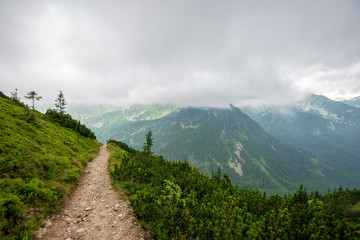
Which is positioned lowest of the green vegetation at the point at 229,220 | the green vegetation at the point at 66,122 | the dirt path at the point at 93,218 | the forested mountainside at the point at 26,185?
the dirt path at the point at 93,218

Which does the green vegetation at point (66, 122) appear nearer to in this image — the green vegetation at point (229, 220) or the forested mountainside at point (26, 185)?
the forested mountainside at point (26, 185)

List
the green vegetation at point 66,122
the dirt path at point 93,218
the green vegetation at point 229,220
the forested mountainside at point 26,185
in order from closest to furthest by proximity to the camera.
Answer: the green vegetation at point 229,220 < the forested mountainside at point 26,185 < the dirt path at point 93,218 < the green vegetation at point 66,122

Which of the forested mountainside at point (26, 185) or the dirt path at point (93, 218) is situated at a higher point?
the forested mountainside at point (26, 185)

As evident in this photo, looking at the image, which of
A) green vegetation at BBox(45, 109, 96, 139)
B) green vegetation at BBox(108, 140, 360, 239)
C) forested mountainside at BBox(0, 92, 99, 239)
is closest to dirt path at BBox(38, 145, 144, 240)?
forested mountainside at BBox(0, 92, 99, 239)

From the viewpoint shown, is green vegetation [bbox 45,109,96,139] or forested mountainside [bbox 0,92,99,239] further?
green vegetation [bbox 45,109,96,139]

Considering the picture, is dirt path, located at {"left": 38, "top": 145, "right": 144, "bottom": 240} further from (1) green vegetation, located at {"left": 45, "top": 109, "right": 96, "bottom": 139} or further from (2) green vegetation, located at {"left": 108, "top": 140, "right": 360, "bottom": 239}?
(1) green vegetation, located at {"left": 45, "top": 109, "right": 96, "bottom": 139}

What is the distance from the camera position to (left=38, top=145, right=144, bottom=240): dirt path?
7.84 metres

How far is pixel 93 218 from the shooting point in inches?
368

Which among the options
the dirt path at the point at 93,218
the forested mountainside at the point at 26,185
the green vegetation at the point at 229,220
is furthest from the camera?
the dirt path at the point at 93,218

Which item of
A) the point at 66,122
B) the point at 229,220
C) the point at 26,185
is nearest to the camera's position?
the point at 229,220

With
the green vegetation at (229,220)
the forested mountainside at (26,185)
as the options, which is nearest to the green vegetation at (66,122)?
the forested mountainside at (26,185)

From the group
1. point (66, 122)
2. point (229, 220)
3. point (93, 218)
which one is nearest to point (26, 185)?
→ point (93, 218)

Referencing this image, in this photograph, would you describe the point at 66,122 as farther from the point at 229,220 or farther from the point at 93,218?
the point at 229,220

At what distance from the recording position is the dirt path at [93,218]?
784 cm
